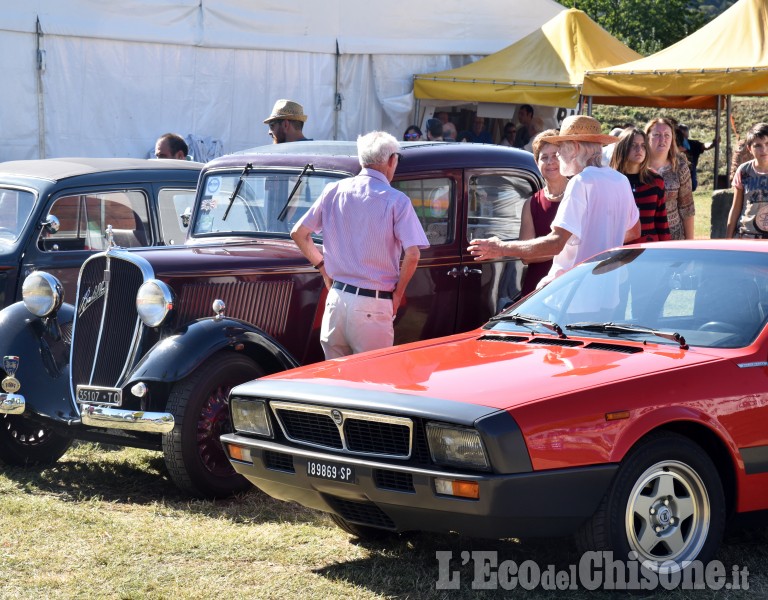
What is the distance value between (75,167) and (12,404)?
9.51 feet

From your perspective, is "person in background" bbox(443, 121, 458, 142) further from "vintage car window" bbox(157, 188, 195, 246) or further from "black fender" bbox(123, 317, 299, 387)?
"black fender" bbox(123, 317, 299, 387)

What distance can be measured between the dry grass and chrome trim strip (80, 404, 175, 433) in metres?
0.42

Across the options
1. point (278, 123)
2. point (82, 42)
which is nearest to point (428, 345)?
point (278, 123)

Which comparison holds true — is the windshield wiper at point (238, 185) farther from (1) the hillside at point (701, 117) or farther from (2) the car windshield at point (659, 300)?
(1) the hillside at point (701, 117)

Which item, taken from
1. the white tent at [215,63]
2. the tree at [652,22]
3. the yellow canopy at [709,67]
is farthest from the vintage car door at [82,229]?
the tree at [652,22]

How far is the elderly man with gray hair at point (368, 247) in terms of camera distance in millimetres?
6117

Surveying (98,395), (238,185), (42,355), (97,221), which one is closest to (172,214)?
(97,221)

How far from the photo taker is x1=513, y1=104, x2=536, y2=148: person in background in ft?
57.3

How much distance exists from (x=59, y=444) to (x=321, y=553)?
2.63m

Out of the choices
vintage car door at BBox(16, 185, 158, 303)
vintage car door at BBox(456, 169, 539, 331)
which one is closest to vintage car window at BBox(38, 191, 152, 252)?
vintage car door at BBox(16, 185, 158, 303)

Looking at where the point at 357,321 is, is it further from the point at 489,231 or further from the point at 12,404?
the point at 12,404

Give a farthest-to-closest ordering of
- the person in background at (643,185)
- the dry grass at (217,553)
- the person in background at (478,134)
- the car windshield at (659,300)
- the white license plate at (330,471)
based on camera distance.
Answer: the person in background at (478,134)
the person in background at (643,185)
the car windshield at (659,300)
the dry grass at (217,553)
the white license plate at (330,471)

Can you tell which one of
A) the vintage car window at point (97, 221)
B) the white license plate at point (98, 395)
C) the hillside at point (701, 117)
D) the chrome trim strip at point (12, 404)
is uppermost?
the hillside at point (701, 117)

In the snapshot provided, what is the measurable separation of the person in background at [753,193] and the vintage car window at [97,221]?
4.42m
